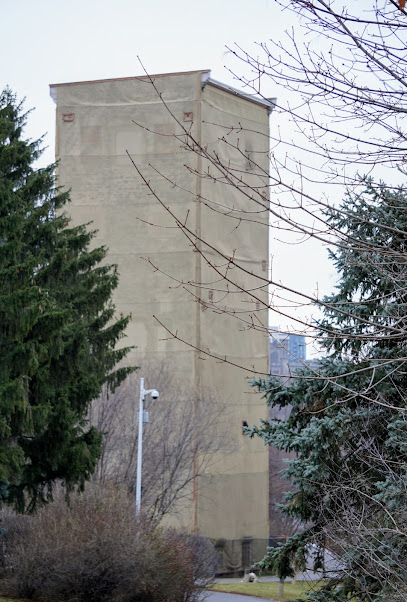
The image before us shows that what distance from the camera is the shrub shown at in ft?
65.4

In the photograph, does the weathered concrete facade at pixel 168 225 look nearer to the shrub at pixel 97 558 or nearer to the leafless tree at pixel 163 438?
the leafless tree at pixel 163 438

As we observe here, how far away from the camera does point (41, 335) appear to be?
1895 centimetres

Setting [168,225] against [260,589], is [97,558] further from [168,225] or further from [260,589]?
[168,225]

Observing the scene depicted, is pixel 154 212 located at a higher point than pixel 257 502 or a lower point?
higher

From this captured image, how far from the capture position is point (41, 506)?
69.4ft

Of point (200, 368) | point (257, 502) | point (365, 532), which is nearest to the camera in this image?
point (365, 532)

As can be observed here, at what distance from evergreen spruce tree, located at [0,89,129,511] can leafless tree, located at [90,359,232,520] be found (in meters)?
6.54

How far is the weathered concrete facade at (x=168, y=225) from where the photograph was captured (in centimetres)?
3425

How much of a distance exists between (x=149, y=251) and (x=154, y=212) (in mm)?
1504

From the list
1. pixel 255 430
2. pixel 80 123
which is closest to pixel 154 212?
pixel 80 123

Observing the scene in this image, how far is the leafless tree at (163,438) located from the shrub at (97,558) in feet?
25.9

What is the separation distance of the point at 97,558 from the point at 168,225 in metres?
16.4

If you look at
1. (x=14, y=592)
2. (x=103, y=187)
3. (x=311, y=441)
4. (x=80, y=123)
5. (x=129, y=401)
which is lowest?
(x=14, y=592)

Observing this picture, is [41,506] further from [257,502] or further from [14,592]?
[257,502]
